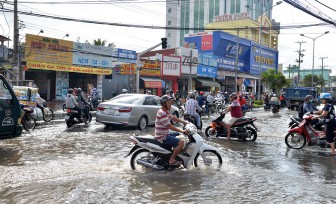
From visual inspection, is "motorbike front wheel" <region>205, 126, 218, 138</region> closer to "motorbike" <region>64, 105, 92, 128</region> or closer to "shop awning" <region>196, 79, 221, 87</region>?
"motorbike" <region>64, 105, 92, 128</region>

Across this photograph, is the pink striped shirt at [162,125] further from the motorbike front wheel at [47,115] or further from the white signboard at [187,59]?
the white signboard at [187,59]

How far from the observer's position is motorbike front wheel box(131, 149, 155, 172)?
22.9 feet

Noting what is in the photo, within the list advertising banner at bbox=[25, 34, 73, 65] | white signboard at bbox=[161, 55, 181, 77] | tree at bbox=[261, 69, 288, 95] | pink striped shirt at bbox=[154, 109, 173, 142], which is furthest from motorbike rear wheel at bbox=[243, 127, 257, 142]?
tree at bbox=[261, 69, 288, 95]

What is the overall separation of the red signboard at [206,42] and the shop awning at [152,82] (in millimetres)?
15028

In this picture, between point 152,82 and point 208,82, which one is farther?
point 208,82

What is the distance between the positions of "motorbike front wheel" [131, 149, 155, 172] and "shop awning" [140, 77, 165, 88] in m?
27.0

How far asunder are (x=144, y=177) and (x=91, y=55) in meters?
26.0

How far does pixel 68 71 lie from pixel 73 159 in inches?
890

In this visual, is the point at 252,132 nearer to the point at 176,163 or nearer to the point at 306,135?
the point at 306,135

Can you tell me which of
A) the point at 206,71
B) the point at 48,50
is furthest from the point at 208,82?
the point at 48,50

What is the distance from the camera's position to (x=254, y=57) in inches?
2201

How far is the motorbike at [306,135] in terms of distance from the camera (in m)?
10.4

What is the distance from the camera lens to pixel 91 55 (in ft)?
102

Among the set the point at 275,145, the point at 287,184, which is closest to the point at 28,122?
the point at 275,145
